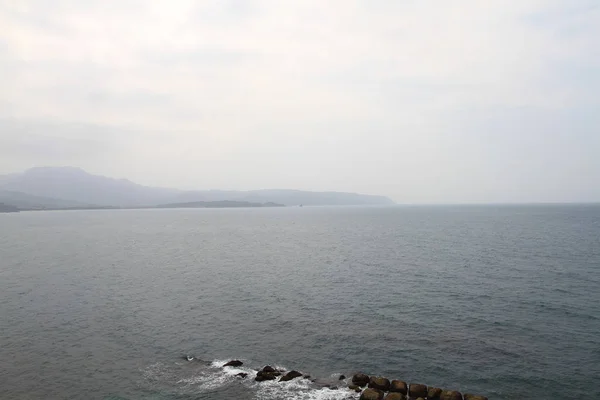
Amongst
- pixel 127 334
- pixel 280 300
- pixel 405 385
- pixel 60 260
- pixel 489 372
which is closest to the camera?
pixel 405 385

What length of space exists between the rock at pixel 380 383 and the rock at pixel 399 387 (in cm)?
47

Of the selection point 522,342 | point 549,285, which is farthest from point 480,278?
point 522,342

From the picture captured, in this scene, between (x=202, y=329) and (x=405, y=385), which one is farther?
(x=202, y=329)

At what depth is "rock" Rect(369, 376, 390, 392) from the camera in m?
33.0

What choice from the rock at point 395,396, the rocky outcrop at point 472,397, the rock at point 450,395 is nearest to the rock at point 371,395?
the rock at point 395,396

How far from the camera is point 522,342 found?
42688 millimetres

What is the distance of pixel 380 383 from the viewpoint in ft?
109

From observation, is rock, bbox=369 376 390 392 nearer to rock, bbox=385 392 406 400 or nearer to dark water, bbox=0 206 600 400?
rock, bbox=385 392 406 400

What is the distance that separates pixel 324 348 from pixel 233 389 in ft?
41.8

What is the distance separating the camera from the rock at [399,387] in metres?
32.2

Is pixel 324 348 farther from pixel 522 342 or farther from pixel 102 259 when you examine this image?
pixel 102 259

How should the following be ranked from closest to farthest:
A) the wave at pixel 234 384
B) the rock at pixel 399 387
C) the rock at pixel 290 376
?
the rock at pixel 399 387 < the wave at pixel 234 384 < the rock at pixel 290 376

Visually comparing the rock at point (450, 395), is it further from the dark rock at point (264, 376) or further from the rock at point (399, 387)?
the dark rock at point (264, 376)

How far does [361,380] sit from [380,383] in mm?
2067
